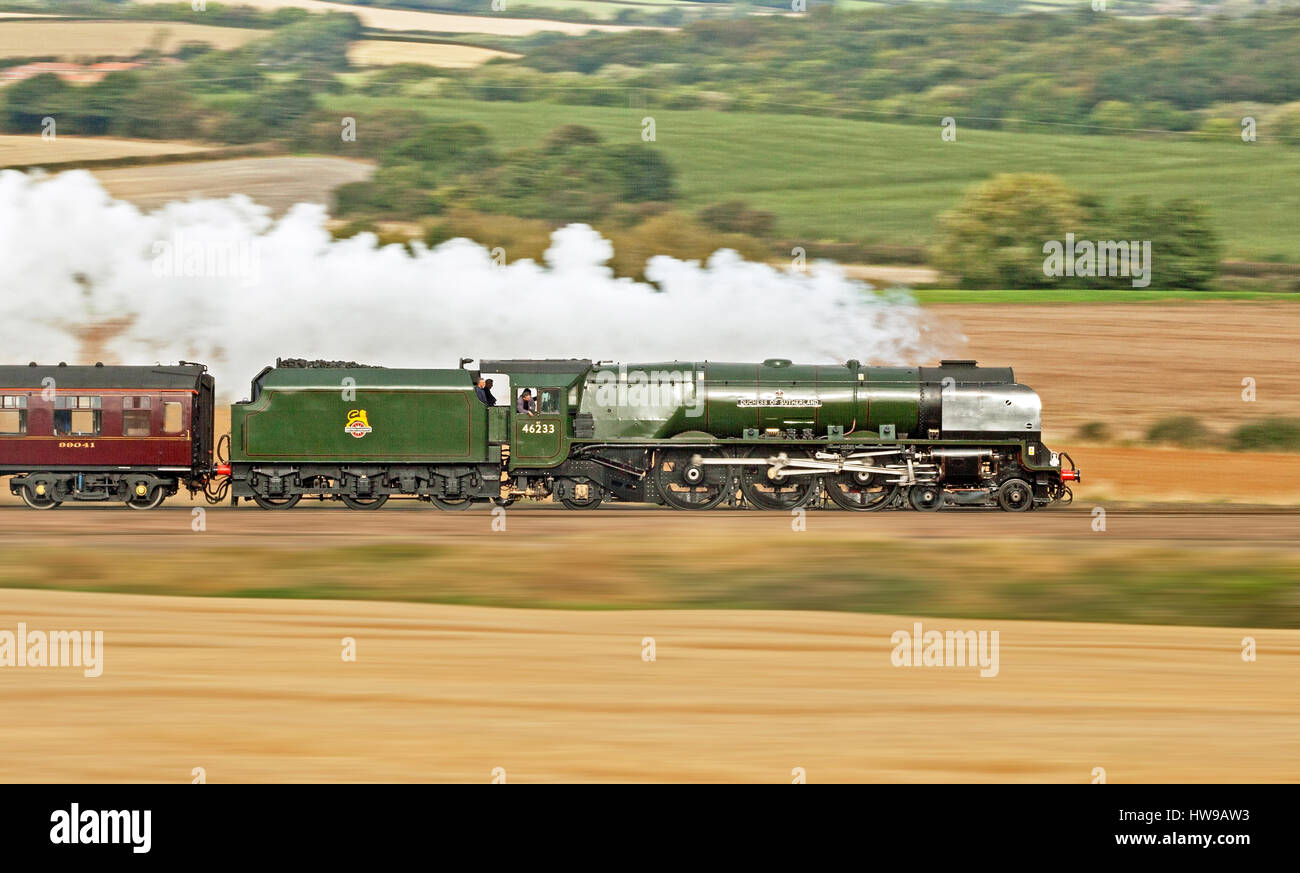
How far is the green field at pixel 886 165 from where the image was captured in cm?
8388

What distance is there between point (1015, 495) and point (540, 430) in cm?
1187

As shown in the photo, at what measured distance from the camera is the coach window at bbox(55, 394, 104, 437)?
113 feet

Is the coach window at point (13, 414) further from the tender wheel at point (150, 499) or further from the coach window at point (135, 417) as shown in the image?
the tender wheel at point (150, 499)

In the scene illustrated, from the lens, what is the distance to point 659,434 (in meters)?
34.9

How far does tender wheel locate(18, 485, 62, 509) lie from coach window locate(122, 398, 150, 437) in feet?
8.68

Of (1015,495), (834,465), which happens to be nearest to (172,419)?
(834,465)

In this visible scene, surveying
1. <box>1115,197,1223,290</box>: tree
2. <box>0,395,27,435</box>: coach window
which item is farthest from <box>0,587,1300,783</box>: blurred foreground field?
<box>1115,197,1223,290</box>: tree

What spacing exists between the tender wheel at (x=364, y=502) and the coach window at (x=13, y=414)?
7.86m

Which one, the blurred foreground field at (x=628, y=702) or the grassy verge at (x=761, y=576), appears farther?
the grassy verge at (x=761, y=576)

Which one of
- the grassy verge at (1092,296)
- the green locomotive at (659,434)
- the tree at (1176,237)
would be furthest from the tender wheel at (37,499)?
the tree at (1176,237)

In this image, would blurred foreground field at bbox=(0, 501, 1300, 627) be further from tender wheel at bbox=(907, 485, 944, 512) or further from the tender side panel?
tender wheel at bbox=(907, 485, 944, 512)

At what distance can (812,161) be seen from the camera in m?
95.5

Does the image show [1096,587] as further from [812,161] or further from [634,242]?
[812,161]

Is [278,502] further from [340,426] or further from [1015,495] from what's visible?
[1015,495]
